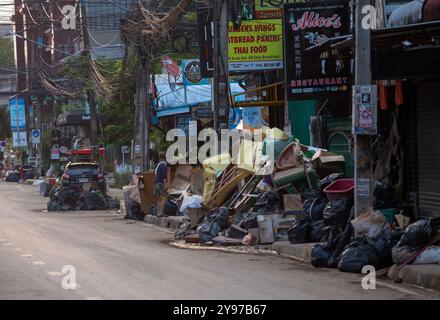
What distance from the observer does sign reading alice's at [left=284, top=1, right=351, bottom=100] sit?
60.1 feet

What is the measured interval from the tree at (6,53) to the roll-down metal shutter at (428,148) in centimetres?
11387

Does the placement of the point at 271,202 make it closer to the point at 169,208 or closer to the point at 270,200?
the point at 270,200

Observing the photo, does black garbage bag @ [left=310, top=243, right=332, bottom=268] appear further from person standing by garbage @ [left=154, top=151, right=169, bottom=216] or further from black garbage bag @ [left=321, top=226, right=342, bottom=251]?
person standing by garbage @ [left=154, top=151, right=169, bottom=216]

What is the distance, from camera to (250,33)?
2331 cm

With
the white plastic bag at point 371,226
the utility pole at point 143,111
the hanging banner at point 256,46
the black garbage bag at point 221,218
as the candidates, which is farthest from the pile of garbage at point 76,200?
the white plastic bag at point 371,226

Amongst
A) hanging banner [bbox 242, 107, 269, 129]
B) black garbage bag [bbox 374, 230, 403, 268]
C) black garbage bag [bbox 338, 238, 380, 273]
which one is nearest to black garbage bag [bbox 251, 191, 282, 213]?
black garbage bag [bbox 338, 238, 380, 273]

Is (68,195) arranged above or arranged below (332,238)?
below

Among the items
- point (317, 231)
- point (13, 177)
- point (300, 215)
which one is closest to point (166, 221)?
point (300, 215)

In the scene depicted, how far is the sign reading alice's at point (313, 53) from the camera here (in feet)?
60.1

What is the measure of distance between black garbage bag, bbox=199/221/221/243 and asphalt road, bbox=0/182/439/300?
2.40ft

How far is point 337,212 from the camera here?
14.2 m

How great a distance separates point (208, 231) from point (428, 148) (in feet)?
15.7
